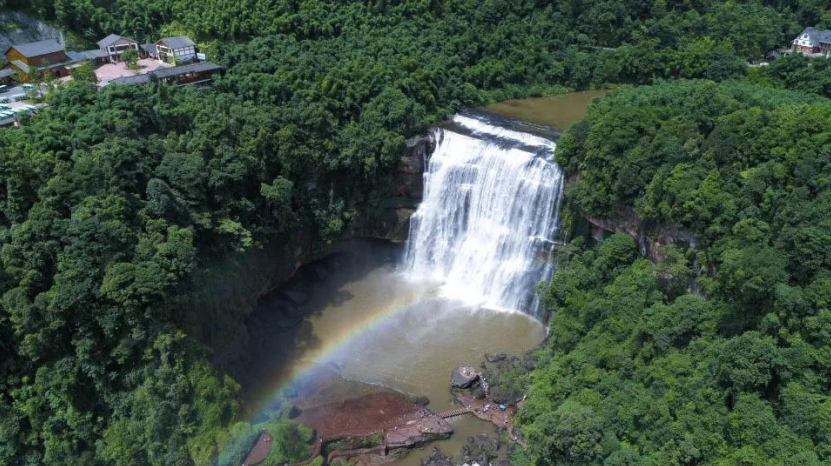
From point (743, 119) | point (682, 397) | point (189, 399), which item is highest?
point (743, 119)

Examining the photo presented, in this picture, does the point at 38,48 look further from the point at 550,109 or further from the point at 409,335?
the point at 550,109

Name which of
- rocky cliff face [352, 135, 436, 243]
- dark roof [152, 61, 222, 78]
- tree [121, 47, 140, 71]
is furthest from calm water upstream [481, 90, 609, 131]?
tree [121, 47, 140, 71]

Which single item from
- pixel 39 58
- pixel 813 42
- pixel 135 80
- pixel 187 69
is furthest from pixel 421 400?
pixel 813 42

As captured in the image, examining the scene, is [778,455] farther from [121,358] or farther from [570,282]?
[121,358]

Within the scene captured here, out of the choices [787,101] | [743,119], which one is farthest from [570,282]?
[787,101]

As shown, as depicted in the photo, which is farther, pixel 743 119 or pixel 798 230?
pixel 743 119

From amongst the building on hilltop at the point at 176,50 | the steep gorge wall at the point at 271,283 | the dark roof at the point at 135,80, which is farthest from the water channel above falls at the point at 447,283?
the building on hilltop at the point at 176,50
